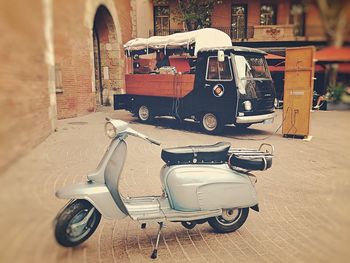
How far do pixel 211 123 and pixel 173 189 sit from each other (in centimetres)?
690

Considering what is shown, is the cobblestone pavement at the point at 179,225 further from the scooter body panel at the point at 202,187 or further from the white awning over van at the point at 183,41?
the white awning over van at the point at 183,41

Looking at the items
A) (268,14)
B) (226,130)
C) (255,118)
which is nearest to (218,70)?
(255,118)

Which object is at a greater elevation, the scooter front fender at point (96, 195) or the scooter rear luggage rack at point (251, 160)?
the scooter rear luggage rack at point (251, 160)

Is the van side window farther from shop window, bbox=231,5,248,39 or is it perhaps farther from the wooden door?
shop window, bbox=231,5,248,39

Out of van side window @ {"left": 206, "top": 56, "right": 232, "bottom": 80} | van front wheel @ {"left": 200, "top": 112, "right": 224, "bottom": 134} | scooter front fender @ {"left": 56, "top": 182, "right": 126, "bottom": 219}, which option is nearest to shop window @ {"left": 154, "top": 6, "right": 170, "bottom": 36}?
scooter front fender @ {"left": 56, "top": 182, "right": 126, "bottom": 219}

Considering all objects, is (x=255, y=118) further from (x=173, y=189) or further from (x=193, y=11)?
(x=173, y=189)

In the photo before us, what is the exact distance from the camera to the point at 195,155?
127 inches

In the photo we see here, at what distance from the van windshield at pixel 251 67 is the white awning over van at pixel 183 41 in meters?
1.12

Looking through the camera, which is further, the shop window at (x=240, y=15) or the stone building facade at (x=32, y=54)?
the shop window at (x=240, y=15)

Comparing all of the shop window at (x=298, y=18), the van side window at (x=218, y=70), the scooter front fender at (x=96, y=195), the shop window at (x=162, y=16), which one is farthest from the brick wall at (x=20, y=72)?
the van side window at (x=218, y=70)

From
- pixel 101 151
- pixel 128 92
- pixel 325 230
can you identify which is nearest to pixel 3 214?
pixel 325 230

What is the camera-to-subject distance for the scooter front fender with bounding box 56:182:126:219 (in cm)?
289

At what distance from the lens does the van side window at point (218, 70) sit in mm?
9375

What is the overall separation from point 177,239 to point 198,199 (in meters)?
0.59
